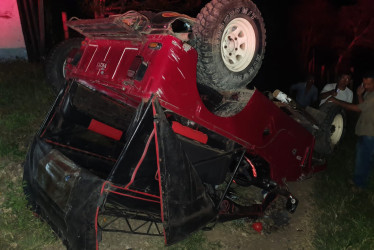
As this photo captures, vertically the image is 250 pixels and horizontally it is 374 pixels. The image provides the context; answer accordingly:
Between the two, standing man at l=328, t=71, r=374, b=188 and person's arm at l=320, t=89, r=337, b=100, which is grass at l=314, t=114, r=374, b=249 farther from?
person's arm at l=320, t=89, r=337, b=100

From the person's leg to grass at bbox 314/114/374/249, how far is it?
254 mm

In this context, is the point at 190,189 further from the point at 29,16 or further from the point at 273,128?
the point at 29,16

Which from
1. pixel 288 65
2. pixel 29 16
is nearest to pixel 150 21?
pixel 29 16

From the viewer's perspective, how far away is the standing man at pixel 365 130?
4570 mm

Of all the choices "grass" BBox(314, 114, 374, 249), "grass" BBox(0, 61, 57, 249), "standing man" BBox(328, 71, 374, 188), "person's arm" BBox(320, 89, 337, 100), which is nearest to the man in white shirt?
"person's arm" BBox(320, 89, 337, 100)

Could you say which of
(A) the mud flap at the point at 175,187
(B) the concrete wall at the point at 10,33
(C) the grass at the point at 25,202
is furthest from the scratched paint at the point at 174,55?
(B) the concrete wall at the point at 10,33

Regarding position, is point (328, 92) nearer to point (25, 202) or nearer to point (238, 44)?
point (238, 44)

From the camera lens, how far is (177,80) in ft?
8.13

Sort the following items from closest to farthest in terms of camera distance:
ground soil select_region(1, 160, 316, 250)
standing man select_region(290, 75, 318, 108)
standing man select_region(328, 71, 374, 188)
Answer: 1. ground soil select_region(1, 160, 316, 250)
2. standing man select_region(328, 71, 374, 188)
3. standing man select_region(290, 75, 318, 108)

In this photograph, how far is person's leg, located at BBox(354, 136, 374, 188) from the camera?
188 inches

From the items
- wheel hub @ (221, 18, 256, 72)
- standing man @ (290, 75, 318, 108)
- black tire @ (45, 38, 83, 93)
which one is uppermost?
wheel hub @ (221, 18, 256, 72)

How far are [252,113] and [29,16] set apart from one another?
12618 millimetres

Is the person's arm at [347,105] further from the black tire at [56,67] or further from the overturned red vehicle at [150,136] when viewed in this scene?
the black tire at [56,67]

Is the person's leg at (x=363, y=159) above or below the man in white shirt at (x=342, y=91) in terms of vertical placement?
below
